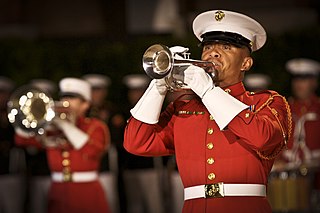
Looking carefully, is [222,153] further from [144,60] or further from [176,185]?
[176,185]

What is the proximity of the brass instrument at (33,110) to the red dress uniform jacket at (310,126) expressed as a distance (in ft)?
8.71

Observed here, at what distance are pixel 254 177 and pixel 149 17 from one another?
909cm

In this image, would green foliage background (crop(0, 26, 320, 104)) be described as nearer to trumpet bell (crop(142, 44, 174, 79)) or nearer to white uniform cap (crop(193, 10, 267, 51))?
white uniform cap (crop(193, 10, 267, 51))

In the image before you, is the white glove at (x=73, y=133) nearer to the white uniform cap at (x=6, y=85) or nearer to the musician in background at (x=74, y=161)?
the musician in background at (x=74, y=161)

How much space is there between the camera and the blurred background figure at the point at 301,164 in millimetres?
9625

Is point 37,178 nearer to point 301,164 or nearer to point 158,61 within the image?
point 301,164

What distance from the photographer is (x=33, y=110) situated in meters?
8.69

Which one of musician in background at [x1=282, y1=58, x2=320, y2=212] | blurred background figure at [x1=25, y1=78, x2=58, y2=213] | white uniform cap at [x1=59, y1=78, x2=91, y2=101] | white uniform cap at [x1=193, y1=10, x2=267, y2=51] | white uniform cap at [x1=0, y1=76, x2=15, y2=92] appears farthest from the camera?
blurred background figure at [x1=25, y1=78, x2=58, y2=213]

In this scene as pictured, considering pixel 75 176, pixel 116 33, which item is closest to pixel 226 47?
pixel 75 176

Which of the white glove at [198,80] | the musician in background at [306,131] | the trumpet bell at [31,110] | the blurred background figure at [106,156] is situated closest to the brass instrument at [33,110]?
the trumpet bell at [31,110]

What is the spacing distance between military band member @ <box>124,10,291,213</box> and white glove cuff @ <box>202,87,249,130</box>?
0.10 meters

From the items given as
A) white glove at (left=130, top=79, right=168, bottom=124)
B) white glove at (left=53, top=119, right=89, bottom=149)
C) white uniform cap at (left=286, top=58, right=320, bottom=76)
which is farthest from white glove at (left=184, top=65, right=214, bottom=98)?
white uniform cap at (left=286, top=58, right=320, bottom=76)

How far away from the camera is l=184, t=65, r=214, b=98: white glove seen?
488 centimetres

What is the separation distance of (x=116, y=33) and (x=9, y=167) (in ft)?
10.7
